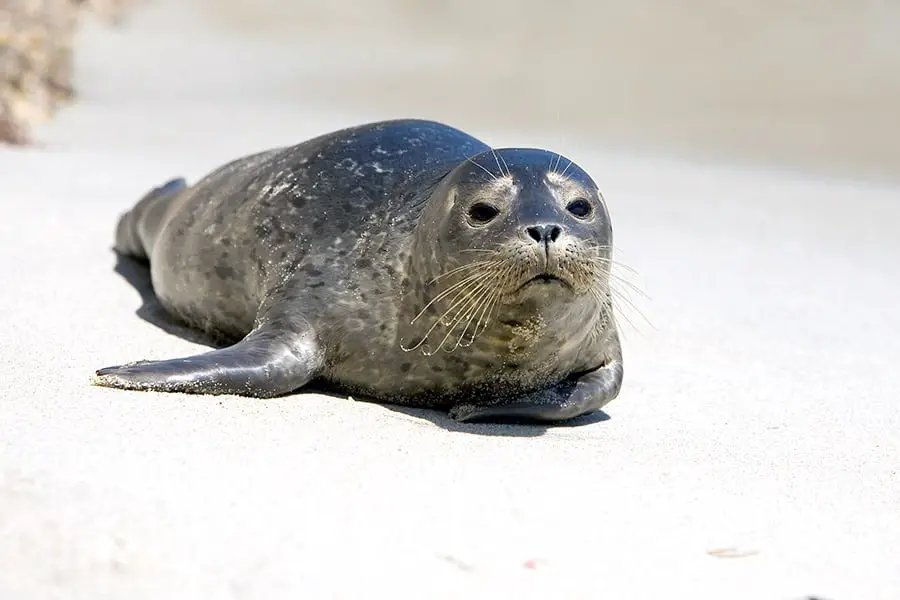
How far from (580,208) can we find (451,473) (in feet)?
3.51

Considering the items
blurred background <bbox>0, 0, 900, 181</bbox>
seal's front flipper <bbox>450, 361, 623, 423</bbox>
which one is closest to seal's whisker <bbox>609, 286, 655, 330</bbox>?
seal's front flipper <bbox>450, 361, 623, 423</bbox>

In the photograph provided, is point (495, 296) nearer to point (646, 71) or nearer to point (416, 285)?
point (416, 285)

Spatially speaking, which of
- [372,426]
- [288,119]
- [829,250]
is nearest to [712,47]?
[288,119]

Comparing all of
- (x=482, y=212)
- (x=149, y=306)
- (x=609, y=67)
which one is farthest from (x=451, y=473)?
(x=609, y=67)

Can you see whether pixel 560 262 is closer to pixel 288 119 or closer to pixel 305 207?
pixel 305 207

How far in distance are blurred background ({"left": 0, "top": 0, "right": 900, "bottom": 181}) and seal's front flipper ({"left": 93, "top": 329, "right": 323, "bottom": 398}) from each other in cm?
911

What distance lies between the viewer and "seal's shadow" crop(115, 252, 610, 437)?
3863 mm

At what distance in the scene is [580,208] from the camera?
3.93m

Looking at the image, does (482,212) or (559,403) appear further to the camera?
(559,403)

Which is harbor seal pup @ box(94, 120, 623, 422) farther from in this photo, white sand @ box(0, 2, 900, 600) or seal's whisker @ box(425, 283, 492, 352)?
white sand @ box(0, 2, 900, 600)

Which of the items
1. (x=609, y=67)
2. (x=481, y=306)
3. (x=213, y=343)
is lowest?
(x=213, y=343)

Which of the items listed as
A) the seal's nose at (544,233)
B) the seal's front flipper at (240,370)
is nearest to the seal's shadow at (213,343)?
Result: the seal's front flipper at (240,370)

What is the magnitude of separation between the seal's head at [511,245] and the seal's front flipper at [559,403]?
0.22m

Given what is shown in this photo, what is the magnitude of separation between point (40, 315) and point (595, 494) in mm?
2430
